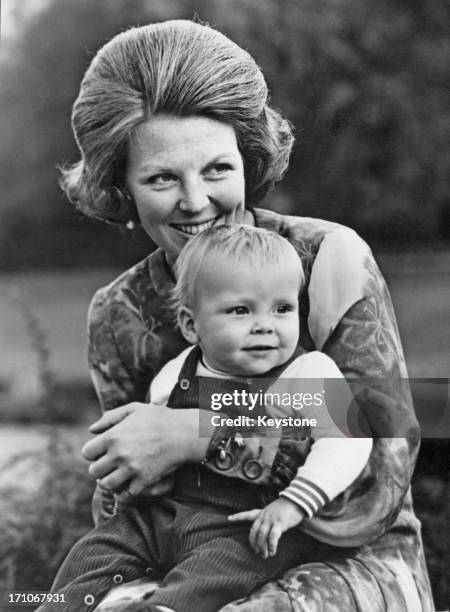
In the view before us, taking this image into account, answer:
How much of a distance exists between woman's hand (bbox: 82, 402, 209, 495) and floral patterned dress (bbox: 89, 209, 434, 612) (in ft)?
0.50

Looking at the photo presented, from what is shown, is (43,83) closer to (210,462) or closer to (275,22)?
(275,22)

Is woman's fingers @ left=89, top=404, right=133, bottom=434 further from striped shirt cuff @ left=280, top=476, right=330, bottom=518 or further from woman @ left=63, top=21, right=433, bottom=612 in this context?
striped shirt cuff @ left=280, top=476, right=330, bottom=518

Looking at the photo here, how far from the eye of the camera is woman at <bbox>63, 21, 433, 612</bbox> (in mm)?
1607

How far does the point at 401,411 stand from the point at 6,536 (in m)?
0.97

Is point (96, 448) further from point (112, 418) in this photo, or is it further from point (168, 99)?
point (168, 99)

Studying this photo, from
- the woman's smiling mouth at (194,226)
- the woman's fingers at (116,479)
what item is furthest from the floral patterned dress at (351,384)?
the woman's fingers at (116,479)

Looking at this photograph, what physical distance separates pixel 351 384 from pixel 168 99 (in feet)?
1.98

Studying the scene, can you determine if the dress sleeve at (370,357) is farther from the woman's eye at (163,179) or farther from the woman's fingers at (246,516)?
the woman's eye at (163,179)

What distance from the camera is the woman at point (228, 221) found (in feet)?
5.27

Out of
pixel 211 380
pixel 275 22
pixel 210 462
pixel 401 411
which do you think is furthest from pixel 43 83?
pixel 401 411

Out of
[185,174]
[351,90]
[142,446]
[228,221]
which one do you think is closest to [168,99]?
[185,174]

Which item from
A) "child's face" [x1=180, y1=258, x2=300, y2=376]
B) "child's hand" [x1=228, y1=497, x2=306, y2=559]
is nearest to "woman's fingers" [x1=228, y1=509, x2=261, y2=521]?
"child's hand" [x1=228, y1=497, x2=306, y2=559]

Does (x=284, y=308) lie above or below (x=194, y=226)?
below

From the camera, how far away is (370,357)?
1.68 meters
